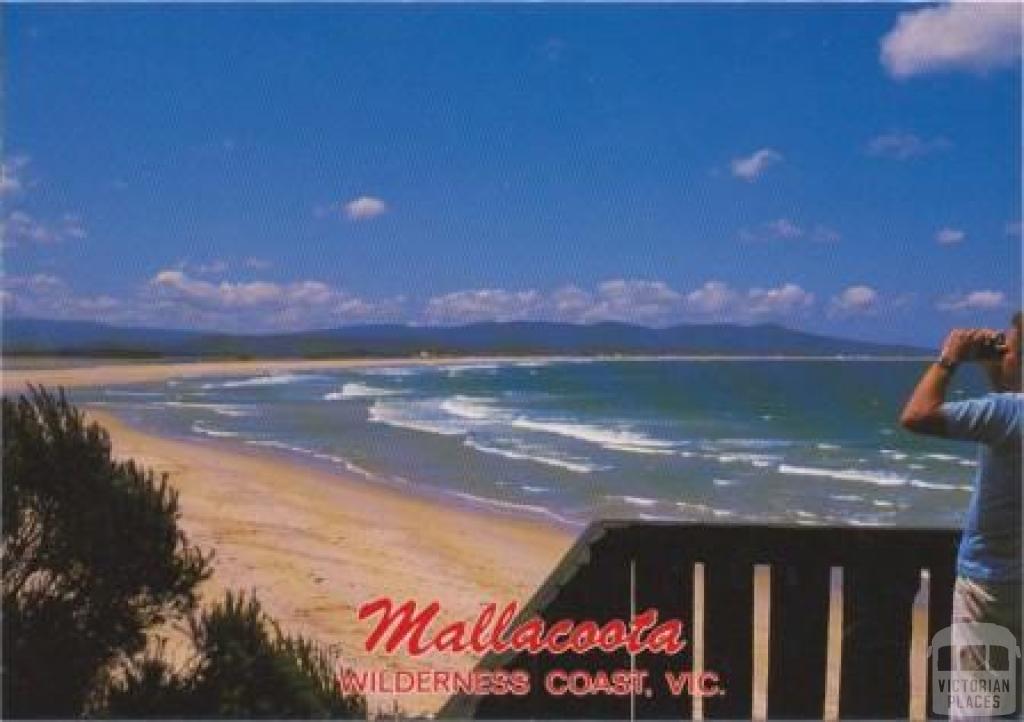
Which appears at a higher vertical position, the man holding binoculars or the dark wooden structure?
the man holding binoculars

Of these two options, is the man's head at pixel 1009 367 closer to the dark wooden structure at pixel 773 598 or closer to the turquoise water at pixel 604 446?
the dark wooden structure at pixel 773 598

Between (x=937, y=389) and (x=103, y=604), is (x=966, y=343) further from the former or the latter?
(x=103, y=604)

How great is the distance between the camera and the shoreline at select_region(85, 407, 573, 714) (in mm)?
6059

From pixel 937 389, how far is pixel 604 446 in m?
14.7

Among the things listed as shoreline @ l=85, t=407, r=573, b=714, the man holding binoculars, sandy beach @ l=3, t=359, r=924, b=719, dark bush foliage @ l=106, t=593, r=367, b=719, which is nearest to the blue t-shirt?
the man holding binoculars

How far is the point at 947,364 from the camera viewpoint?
1.96 metres

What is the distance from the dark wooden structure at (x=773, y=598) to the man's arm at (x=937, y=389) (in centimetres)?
47

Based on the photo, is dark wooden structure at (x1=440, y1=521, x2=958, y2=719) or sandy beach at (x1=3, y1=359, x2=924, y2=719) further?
sandy beach at (x1=3, y1=359, x2=924, y2=719)

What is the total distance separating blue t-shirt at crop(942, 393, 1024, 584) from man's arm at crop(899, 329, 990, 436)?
0.02 meters

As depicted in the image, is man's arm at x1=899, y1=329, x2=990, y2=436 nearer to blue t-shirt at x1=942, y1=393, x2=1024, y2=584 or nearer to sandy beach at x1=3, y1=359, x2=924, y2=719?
blue t-shirt at x1=942, y1=393, x2=1024, y2=584

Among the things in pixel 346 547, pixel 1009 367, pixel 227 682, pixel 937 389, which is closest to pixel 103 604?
pixel 227 682

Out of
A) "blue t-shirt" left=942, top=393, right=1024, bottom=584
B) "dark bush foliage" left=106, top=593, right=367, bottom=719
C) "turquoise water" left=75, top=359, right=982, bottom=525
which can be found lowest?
"turquoise water" left=75, top=359, right=982, bottom=525

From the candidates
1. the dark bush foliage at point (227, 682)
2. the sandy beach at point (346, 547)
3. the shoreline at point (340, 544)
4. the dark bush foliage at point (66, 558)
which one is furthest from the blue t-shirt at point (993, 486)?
the dark bush foliage at point (66, 558)

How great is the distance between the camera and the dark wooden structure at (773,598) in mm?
2297
